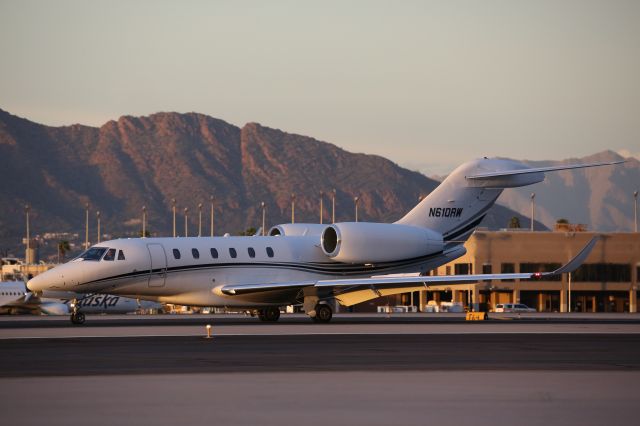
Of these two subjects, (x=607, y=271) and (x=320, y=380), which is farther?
(x=607, y=271)

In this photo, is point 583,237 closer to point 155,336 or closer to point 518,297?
point 518,297

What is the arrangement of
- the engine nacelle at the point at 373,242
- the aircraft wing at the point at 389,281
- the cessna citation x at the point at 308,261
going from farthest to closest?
the engine nacelle at the point at 373,242, the cessna citation x at the point at 308,261, the aircraft wing at the point at 389,281

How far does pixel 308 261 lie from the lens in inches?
1762

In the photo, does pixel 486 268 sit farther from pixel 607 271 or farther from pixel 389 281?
pixel 389 281

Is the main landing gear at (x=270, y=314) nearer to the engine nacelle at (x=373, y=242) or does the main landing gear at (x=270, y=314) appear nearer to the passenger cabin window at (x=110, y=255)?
the engine nacelle at (x=373, y=242)

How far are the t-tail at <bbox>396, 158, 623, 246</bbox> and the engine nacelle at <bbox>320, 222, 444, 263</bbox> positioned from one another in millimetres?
1465

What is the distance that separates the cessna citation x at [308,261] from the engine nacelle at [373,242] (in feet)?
0.13

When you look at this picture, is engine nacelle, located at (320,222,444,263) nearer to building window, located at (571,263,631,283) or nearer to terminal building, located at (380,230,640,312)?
terminal building, located at (380,230,640,312)

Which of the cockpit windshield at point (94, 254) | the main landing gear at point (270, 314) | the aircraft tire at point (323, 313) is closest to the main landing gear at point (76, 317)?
the cockpit windshield at point (94, 254)

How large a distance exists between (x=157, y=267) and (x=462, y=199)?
44.2ft

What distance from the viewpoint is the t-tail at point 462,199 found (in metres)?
46.9

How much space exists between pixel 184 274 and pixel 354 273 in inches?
278

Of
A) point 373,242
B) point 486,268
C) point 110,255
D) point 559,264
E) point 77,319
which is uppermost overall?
point 373,242

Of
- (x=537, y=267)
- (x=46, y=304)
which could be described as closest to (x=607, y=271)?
(x=537, y=267)
